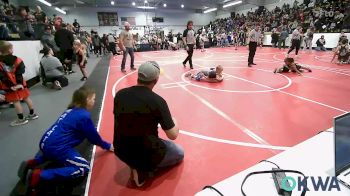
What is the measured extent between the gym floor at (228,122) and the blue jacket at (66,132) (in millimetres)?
536

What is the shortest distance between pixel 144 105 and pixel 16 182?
73.6 inches

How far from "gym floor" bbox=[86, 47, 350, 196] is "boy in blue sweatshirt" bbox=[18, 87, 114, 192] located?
32 cm

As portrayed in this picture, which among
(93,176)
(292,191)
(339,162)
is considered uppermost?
(339,162)

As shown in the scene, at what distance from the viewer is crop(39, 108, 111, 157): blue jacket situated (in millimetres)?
2402

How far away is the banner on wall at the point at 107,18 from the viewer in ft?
101

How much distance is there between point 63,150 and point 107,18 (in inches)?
1254

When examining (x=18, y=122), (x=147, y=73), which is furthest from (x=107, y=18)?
(x=147, y=73)

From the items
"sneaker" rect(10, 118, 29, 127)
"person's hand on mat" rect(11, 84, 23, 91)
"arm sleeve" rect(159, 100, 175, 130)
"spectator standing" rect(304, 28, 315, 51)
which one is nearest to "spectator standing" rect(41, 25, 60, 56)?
"person's hand on mat" rect(11, 84, 23, 91)

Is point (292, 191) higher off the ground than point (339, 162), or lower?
lower

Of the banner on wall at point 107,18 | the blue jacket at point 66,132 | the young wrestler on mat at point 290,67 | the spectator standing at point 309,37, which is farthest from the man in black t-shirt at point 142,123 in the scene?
the banner on wall at point 107,18

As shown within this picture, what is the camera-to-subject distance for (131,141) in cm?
230

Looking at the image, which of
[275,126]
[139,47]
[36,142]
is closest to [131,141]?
[36,142]

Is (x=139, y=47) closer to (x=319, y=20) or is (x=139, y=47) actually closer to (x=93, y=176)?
(x=319, y=20)

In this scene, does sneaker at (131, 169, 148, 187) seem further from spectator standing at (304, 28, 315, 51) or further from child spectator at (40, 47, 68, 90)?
spectator standing at (304, 28, 315, 51)
